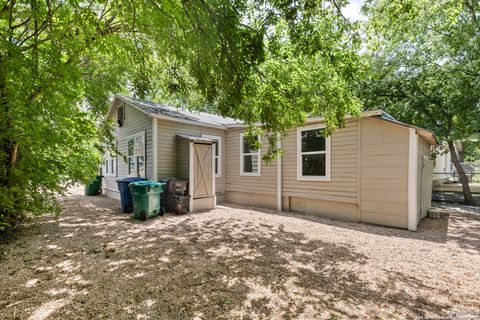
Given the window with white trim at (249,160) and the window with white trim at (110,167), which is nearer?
the window with white trim at (249,160)

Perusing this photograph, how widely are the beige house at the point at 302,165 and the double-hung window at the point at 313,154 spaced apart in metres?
0.03

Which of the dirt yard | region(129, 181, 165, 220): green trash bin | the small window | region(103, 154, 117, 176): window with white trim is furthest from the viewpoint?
region(103, 154, 117, 176): window with white trim

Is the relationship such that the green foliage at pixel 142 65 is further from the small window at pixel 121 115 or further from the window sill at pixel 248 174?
the small window at pixel 121 115

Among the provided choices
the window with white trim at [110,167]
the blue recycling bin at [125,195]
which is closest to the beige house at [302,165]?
the window with white trim at [110,167]

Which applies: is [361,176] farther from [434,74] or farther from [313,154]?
[434,74]

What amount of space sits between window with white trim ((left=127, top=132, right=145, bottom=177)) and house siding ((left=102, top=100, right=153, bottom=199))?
0.26 meters

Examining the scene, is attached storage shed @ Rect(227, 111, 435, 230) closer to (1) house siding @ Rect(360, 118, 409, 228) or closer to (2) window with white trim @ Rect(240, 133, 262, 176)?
(1) house siding @ Rect(360, 118, 409, 228)

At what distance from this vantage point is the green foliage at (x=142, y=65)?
2.97 m

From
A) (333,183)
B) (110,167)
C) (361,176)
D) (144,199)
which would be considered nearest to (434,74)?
(361,176)

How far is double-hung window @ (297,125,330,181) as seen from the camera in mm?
6797

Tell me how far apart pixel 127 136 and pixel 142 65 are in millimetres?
5198

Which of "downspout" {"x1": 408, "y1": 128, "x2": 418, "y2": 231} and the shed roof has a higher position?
the shed roof

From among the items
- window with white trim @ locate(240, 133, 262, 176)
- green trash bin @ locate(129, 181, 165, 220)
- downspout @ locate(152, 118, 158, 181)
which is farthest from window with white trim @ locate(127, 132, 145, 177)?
window with white trim @ locate(240, 133, 262, 176)

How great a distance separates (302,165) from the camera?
287 inches
